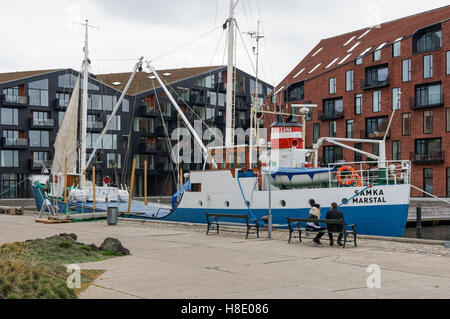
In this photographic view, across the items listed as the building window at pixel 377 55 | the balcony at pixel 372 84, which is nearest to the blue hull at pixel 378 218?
the balcony at pixel 372 84

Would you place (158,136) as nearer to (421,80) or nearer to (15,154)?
(15,154)

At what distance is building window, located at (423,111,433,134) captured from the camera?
5693cm

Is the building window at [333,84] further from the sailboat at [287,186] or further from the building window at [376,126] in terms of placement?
the sailboat at [287,186]

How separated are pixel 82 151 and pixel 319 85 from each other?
35932 mm

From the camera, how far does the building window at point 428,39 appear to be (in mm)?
56062

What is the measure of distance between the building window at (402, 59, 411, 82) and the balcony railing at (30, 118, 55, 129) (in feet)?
145

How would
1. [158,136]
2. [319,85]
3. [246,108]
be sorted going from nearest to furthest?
[319,85], [158,136], [246,108]

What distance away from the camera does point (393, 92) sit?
197ft

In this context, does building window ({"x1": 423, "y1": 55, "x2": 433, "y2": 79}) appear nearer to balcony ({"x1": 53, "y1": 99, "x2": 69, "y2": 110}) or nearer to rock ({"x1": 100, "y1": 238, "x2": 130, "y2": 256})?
balcony ({"x1": 53, "y1": 99, "x2": 69, "y2": 110})

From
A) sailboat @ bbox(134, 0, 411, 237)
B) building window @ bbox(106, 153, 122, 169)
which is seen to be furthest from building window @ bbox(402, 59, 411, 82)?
building window @ bbox(106, 153, 122, 169)

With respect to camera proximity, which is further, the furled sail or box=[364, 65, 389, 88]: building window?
box=[364, 65, 389, 88]: building window
